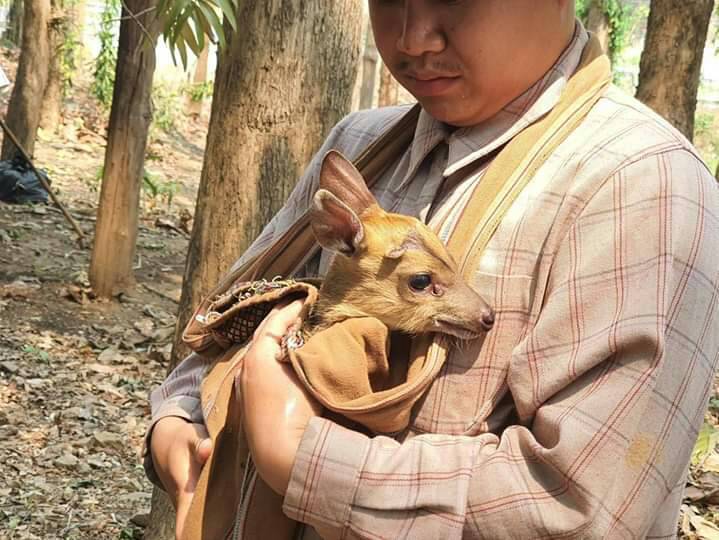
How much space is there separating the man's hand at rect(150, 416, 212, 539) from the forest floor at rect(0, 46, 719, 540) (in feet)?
10.00

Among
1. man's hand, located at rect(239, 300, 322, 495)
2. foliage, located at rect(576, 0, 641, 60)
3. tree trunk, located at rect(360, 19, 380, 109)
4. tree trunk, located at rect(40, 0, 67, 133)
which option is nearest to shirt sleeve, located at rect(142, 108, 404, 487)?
man's hand, located at rect(239, 300, 322, 495)

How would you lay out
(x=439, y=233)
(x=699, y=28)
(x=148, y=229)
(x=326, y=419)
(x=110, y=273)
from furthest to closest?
(x=148, y=229) → (x=110, y=273) → (x=699, y=28) → (x=439, y=233) → (x=326, y=419)

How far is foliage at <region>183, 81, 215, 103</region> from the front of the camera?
58.3 feet

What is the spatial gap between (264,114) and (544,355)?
7.04 ft

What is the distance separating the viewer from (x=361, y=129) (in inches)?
88.4

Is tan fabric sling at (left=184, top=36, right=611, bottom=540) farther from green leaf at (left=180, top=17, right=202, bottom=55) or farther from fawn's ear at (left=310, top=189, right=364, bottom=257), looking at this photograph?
green leaf at (left=180, top=17, right=202, bottom=55)

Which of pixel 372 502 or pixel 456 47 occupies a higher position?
pixel 456 47

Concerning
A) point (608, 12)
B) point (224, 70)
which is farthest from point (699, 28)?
point (608, 12)

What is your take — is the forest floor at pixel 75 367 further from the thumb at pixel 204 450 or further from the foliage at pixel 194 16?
the thumb at pixel 204 450

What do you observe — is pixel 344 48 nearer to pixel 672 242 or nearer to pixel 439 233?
pixel 439 233

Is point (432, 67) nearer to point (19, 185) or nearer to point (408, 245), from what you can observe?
point (408, 245)

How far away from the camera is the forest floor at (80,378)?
4938mm

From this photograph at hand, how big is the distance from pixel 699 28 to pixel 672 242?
5.16 metres

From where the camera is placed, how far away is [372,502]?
1.50 m
